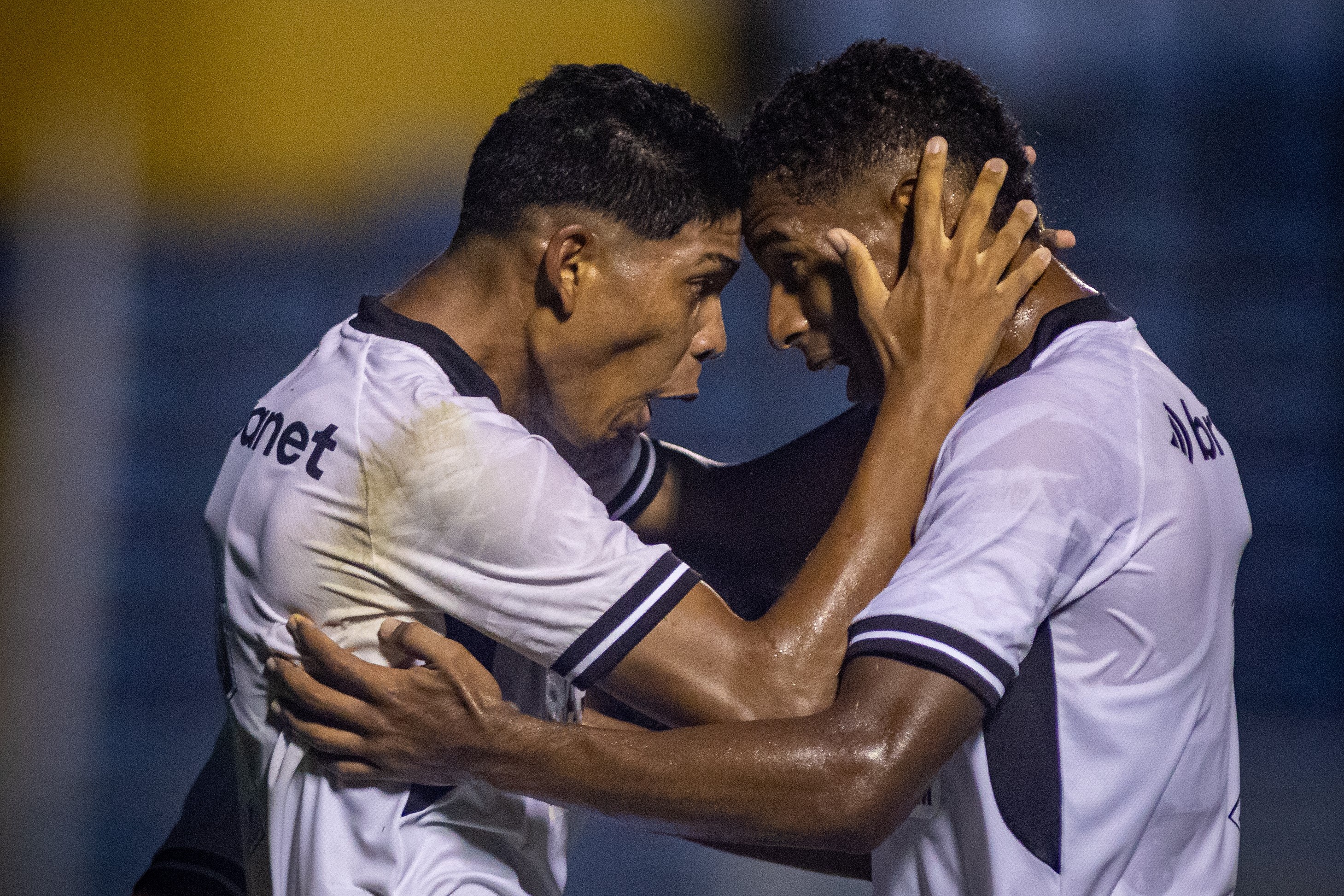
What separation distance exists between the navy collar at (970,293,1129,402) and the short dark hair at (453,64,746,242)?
Answer: 53cm

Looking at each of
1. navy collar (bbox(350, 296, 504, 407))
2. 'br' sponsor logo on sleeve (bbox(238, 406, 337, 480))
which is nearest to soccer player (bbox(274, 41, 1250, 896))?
'br' sponsor logo on sleeve (bbox(238, 406, 337, 480))

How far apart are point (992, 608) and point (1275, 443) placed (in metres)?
5.79

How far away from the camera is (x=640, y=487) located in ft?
7.90

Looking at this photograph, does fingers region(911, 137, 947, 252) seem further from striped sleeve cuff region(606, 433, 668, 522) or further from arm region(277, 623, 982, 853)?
striped sleeve cuff region(606, 433, 668, 522)

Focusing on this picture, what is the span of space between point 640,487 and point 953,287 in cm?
87

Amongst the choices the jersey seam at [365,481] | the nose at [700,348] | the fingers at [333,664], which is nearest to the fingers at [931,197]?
the nose at [700,348]

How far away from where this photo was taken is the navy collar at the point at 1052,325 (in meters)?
1.74

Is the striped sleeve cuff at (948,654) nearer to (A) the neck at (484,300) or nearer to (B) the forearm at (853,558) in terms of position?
(B) the forearm at (853,558)

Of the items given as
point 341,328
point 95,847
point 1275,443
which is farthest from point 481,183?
point 1275,443

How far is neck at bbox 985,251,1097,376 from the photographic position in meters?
1.79

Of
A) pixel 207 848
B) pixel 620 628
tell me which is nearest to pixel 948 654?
pixel 620 628

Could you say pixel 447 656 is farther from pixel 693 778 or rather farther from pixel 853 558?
pixel 853 558

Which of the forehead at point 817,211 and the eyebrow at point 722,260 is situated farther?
the eyebrow at point 722,260

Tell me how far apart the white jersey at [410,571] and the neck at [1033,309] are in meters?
0.59
